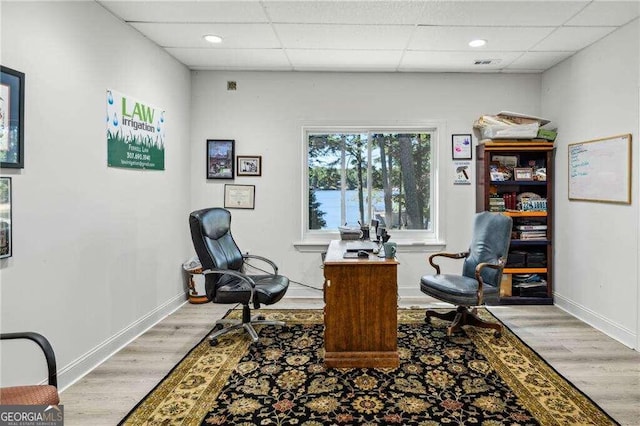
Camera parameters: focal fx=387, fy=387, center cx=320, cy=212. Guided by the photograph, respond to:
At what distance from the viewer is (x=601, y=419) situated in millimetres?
2154

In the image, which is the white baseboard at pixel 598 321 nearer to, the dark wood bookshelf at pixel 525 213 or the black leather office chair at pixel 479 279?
the dark wood bookshelf at pixel 525 213

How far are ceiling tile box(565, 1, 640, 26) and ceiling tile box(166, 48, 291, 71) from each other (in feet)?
8.49

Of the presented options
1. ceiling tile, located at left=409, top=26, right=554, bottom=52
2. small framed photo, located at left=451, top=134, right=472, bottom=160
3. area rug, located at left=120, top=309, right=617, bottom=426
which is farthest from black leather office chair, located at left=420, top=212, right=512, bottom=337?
ceiling tile, located at left=409, top=26, right=554, bottom=52

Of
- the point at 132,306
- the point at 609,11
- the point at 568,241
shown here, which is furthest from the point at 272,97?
the point at 568,241

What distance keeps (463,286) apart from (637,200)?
5.05ft

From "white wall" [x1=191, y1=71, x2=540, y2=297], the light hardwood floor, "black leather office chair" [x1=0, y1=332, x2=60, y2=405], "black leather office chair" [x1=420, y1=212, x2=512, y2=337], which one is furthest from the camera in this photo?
"white wall" [x1=191, y1=71, x2=540, y2=297]

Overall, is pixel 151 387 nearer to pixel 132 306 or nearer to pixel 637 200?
pixel 132 306

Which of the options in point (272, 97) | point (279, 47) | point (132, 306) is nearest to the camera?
point (132, 306)

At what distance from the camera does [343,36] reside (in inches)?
136

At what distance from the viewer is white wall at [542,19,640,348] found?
319 centimetres

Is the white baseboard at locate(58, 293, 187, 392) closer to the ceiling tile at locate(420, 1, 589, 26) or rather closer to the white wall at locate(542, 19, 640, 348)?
the ceiling tile at locate(420, 1, 589, 26)

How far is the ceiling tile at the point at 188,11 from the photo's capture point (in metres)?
2.86

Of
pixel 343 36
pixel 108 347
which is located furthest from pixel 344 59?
pixel 108 347

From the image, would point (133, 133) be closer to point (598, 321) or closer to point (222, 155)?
point (222, 155)
